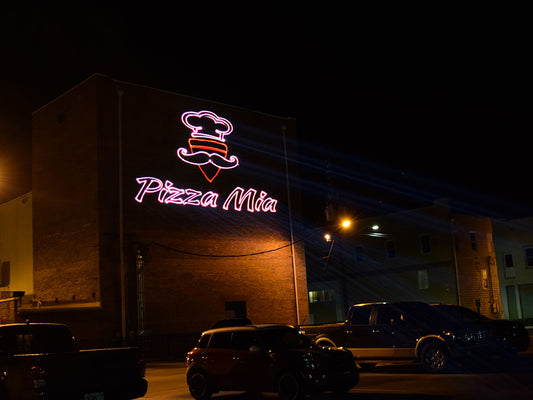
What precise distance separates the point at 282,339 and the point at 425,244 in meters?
35.3

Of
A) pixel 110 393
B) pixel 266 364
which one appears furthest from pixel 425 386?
pixel 110 393

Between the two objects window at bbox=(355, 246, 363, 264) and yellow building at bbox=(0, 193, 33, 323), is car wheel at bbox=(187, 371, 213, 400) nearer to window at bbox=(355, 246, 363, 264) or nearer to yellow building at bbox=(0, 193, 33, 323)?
yellow building at bbox=(0, 193, 33, 323)

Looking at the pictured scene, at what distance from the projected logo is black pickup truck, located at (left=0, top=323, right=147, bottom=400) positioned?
2202 centimetres

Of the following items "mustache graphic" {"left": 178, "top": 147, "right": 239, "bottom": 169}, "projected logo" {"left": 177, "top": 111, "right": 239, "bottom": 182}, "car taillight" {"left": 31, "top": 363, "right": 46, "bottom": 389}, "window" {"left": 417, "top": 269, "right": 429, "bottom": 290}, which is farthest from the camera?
"window" {"left": 417, "top": 269, "right": 429, "bottom": 290}

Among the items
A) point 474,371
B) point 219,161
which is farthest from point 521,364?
point 219,161

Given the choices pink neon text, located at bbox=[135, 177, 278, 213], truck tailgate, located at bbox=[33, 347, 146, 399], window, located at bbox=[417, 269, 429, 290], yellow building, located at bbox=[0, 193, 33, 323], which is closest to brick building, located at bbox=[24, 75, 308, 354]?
pink neon text, located at bbox=[135, 177, 278, 213]

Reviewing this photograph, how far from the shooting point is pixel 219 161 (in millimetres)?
34156

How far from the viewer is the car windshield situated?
44.5ft

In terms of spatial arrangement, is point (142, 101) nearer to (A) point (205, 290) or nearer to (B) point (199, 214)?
(B) point (199, 214)

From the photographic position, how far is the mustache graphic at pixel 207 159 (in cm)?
3278

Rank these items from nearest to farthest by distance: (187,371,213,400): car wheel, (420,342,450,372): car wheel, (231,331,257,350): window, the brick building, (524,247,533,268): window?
(231,331,257,350): window < (187,371,213,400): car wheel < (420,342,450,372): car wheel < the brick building < (524,247,533,268): window

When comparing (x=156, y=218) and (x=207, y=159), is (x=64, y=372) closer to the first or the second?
(x=156, y=218)

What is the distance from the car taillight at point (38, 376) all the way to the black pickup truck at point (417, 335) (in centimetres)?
1065

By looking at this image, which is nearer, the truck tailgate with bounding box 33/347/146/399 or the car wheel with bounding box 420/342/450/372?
the truck tailgate with bounding box 33/347/146/399
